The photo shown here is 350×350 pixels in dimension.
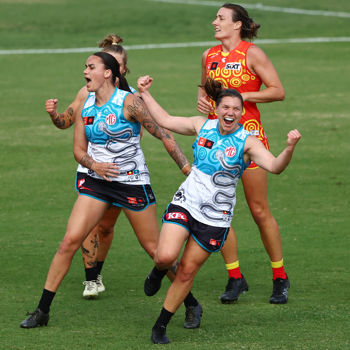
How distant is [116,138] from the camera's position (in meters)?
8.38

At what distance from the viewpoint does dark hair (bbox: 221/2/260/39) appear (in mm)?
9375

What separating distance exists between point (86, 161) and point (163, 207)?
4611mm

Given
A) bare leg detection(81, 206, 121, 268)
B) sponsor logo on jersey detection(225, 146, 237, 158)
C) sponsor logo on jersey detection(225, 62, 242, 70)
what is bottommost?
bare leg detection(81, 206, 121, 268)

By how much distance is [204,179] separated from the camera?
7.81 metres

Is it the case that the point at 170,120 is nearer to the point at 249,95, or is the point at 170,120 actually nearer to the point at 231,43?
the point at 249,95

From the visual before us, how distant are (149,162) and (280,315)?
7.35 metres

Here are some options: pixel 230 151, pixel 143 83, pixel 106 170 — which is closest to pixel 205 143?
pixel 230 151

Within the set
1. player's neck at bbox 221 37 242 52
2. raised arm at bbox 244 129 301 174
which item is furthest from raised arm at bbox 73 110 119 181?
player's neck at bbox 221 37 242 52

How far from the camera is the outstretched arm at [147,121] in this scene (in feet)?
27.4

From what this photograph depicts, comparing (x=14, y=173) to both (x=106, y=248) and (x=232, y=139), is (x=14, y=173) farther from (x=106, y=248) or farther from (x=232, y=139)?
(x=232, y=139)

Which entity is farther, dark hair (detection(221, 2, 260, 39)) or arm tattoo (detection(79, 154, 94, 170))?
dark hair (detection(221, 2, 260, 39))

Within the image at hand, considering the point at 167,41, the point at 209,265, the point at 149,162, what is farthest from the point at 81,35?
the point at 209,265

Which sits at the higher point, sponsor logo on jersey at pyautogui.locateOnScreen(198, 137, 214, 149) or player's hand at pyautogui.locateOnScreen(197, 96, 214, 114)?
player's hand at pyautogui.locateOnScreen(197, 96, 214, 114)

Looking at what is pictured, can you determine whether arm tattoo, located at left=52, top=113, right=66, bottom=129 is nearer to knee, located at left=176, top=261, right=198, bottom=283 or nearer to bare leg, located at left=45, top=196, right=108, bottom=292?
bare leg, located at left=45, top=196, right=108, bottom=292
